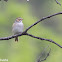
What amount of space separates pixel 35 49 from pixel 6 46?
3.41ft

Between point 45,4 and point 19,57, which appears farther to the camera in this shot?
point 45,4

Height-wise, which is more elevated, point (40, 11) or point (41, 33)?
point (41, 33)

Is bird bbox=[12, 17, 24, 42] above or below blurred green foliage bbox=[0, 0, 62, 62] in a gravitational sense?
above

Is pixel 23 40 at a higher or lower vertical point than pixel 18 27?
lower

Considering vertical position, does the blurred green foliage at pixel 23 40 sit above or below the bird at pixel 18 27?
below

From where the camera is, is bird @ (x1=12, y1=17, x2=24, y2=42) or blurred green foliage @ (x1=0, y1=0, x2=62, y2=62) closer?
bird @ (x1=12, y1=17, x2=24, y2=42)

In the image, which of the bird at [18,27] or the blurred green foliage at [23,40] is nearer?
the bird at [18,27]

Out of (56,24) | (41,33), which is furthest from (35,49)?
(56,24)

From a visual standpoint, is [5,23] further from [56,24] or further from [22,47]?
[56,24]

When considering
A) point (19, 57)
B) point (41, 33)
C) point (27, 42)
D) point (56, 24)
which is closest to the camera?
point (19, 57)

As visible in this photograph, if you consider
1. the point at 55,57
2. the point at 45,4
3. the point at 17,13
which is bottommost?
the point at 45,4

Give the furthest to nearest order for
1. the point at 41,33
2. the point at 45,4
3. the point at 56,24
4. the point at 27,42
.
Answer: the point at 45,4
the point at 56,24
the point at 41,33
the point at 27,42

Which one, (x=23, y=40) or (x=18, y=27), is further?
(x=23, y=40)

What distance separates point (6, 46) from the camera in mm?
12266
